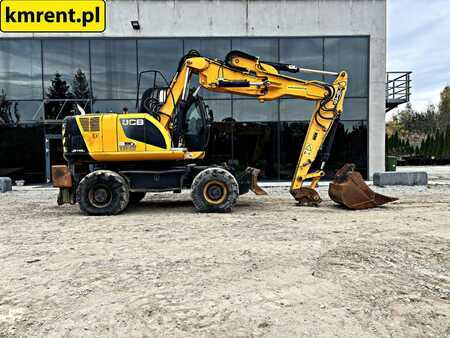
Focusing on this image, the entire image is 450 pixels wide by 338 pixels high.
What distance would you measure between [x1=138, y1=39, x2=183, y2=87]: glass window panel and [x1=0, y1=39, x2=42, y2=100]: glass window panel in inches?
183

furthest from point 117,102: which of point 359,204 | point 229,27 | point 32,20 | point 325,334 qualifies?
point 325,334

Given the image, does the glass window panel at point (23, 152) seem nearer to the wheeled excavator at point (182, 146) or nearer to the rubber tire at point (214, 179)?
the wheeled excavator at point (182, 146)

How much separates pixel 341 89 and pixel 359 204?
3030mm

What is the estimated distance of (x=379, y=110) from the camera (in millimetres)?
15500

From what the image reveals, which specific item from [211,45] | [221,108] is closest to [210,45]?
[211,45]

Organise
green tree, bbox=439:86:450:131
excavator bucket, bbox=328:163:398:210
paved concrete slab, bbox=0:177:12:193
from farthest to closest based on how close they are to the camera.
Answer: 1. green tree, bbox=439:86:450:131
2. paved concrete slab, bbox=0:177:12:193
3. excavator bucket, bbox=328:163:398:210

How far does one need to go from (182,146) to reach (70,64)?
9588 millimetres

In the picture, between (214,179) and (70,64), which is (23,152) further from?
(214,179)

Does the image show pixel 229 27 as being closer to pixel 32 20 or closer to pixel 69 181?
pixel 32 20

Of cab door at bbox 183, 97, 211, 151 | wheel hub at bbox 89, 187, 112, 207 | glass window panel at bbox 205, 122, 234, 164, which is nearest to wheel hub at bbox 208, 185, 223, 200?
cab door at bbox 183, 97, 211, 151

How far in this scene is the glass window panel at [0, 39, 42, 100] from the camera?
15234mm

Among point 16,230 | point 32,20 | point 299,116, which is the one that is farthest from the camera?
point 299,116

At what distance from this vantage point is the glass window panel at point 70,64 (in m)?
15.2

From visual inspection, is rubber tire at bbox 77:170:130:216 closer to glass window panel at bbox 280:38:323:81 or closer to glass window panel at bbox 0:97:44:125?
glass window panel at bbox 0:97:44:125
